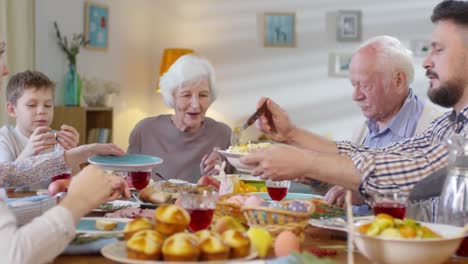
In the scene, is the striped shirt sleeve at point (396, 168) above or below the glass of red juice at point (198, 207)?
above

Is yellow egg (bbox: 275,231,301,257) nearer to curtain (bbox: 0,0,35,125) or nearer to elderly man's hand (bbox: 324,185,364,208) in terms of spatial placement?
elderly man's hand (bbox: 324,185,364,208)

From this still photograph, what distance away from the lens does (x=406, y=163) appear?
1.89m

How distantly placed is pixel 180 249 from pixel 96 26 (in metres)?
5.06

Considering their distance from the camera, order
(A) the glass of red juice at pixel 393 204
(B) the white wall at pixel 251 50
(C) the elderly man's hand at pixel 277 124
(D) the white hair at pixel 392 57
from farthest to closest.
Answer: (B) the white wall at pixel 251 50 → (D) the white hair at pixel 392 57 → (C) the elderly man's hand at pixel 277 124 → (A) the glass of red juice at pixel 393 204

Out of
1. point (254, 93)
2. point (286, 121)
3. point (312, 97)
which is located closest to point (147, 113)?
point (254, 93)

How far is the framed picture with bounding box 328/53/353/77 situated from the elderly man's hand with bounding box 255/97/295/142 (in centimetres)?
409

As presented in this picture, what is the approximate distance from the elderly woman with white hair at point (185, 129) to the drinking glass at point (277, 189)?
1.31 m

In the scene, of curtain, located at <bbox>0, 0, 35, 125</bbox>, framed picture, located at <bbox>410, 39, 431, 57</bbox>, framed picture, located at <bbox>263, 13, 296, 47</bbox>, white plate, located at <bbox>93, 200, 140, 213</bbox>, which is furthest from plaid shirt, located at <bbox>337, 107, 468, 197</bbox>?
framed picture, located at <bbox>263, 13, 296, 47</bbox>

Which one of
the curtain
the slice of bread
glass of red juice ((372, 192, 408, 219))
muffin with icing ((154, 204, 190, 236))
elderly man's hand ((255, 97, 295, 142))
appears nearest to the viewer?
muffin with icing ((154, 204, 190, 236))

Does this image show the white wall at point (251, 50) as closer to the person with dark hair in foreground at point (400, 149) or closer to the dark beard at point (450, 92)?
the person with dark hair in foreground at point (400, 149)

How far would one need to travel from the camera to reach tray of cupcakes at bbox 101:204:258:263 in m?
1.34

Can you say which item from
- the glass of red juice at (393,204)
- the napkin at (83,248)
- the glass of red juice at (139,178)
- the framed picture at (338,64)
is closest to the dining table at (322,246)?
the napkin at (83,248)

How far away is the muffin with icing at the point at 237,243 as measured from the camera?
1382 millimetres

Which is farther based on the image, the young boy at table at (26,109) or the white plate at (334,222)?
the young boy at table at (26,109)
